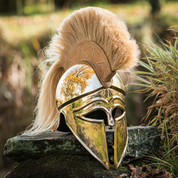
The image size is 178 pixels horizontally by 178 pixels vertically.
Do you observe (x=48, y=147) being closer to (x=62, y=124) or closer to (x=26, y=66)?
(x=62, y=124)

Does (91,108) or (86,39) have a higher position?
(86,39)

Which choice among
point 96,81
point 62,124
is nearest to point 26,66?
point 62,124

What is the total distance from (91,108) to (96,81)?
0.14 m

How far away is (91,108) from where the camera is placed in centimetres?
108

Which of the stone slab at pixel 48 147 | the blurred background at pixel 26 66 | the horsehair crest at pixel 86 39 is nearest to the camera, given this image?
the horsehair crest at pixel 86 39

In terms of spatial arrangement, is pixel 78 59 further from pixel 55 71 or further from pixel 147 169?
pixel 147 169

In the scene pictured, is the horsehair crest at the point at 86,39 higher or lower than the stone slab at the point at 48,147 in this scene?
higher

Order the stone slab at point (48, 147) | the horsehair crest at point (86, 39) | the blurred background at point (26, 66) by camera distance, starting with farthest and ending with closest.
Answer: the blurred background at point (26, 66) < the stone slab at point (48, 147) < the horsehair crest at point (86, 39)

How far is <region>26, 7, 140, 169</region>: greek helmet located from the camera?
108cm

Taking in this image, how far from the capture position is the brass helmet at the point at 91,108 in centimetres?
108

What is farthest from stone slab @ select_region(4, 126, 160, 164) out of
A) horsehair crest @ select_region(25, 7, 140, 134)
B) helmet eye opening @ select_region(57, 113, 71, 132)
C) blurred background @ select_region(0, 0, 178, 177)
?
blurred background @ select_region(0, 0, 178, 177)

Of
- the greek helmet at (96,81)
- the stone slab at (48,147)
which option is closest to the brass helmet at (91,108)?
the greek helmet at (96,81)

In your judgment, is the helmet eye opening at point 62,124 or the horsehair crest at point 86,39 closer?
the horsehair crest at point 86,39

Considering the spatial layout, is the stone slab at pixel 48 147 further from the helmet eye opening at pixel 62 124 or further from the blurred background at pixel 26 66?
the blurred background at pixel 26 66
